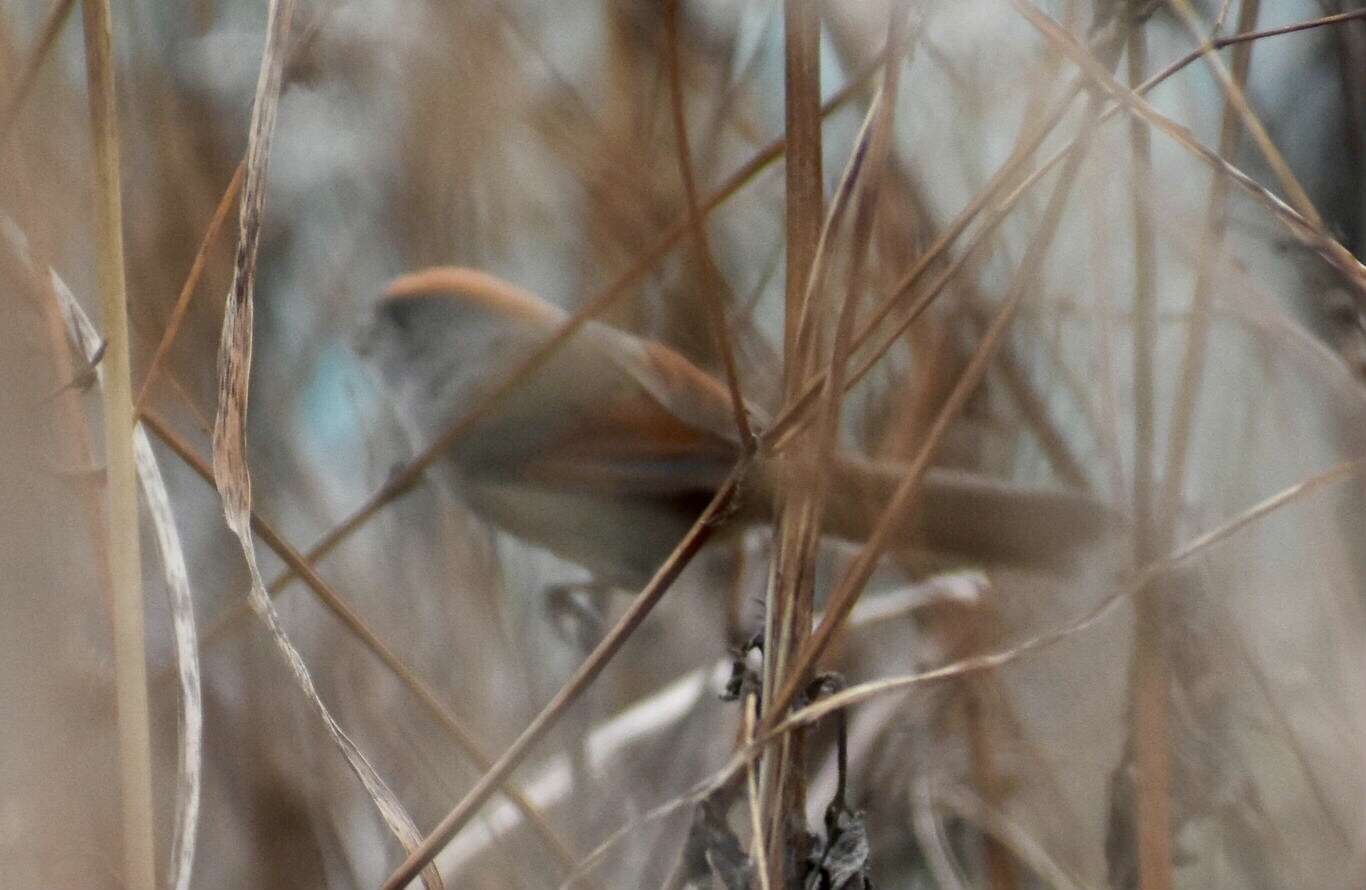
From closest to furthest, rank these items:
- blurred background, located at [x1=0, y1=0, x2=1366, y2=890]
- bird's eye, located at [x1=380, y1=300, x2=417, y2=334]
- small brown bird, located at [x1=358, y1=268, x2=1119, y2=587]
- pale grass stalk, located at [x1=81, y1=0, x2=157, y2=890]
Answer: pale grass stalk, located at [x1=81, y1=0, x2=157, y2=890] < blurred background, located at [x1=0, y1=0, x2=1366, y2=890] < small brown bird, located at [x1=358, y1=268, x2=1119, y2=587] < bird's eye, located at [x1=380, y1=300, x2=417, y2=334]

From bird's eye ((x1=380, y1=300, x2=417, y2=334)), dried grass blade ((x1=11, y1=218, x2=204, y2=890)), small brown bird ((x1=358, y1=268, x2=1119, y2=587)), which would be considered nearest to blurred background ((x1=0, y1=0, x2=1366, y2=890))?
dried grass blade ((x1=11, y1=218, x2=204, y2=890))

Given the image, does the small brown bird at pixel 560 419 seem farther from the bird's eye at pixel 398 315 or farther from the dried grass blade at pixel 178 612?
the dried grass blade at pixel 178 612

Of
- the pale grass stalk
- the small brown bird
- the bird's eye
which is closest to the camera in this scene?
the pale grass stalk

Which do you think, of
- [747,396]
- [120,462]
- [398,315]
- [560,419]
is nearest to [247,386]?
[120,462]

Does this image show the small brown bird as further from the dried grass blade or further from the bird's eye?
the dried grass blade

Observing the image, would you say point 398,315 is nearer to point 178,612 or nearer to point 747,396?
point 747,396

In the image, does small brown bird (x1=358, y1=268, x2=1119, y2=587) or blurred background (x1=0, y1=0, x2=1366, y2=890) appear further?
small brown bird (x1=358, y1=268, x2=1119, y2=587)

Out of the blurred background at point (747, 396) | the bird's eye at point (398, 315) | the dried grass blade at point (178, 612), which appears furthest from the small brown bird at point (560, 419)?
the dried grass blade at point (178, 612)
